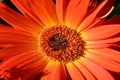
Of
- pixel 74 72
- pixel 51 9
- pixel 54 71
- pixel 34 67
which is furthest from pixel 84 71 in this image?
pixel 51 9

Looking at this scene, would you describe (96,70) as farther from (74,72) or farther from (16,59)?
(16,59)

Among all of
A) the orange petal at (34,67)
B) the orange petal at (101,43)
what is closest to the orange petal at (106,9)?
the orange petal at (101,43)

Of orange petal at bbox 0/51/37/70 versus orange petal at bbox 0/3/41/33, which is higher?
orange petal at bbox 0/3/41/33

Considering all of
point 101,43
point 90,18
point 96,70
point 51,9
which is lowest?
point 96,70

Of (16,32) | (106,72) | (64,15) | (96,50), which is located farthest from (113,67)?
(16,32)

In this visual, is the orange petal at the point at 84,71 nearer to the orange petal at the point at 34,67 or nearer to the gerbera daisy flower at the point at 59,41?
the gerbera daisy flower at the point at 59,41

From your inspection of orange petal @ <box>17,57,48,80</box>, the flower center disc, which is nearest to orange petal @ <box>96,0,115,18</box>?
the flower center disc

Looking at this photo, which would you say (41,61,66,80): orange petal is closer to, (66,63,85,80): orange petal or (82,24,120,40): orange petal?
(66,63,85,80): orange petal
